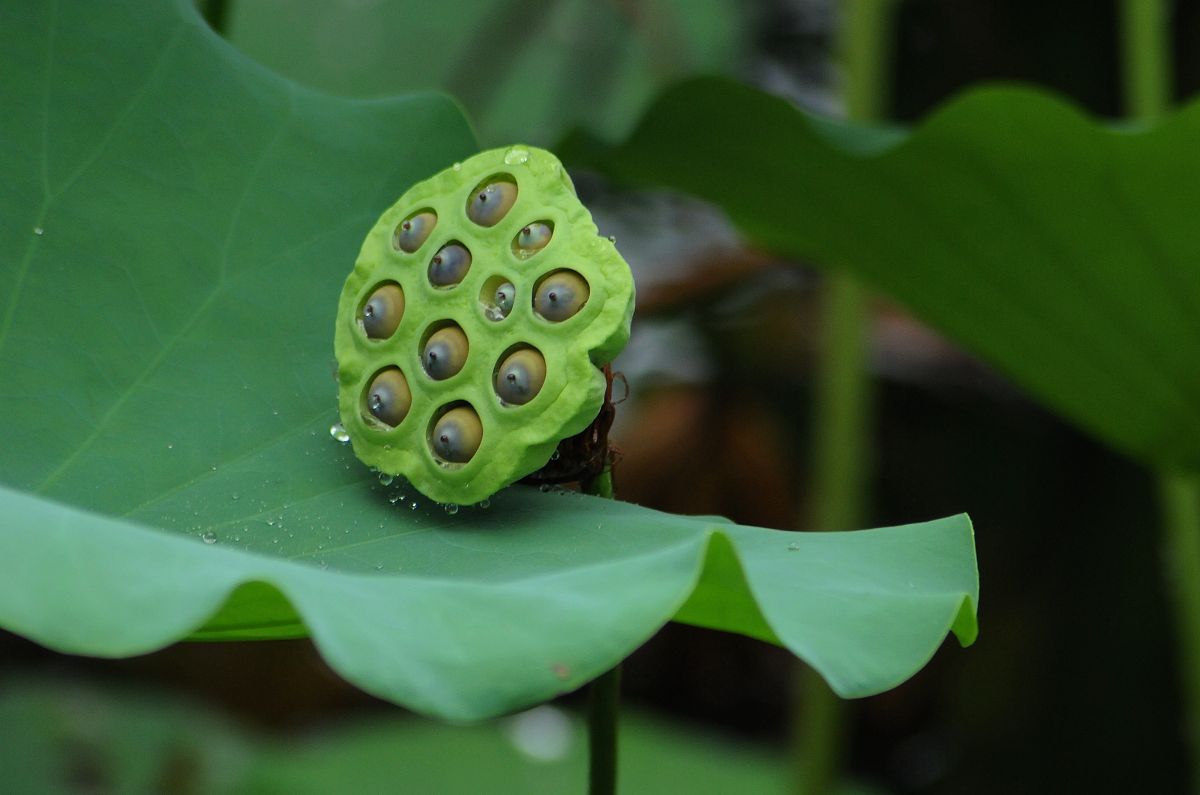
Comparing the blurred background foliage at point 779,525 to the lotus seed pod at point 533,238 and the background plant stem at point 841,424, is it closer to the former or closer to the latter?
the background plant stem at point 841,424

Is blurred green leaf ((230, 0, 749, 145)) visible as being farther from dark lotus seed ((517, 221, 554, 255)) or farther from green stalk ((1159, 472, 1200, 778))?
dark lotus seed ((517, 221, 554, 255))

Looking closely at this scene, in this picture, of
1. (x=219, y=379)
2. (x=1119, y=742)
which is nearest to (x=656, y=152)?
(x=219, y=379)

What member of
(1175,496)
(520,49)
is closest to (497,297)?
(1175,496)

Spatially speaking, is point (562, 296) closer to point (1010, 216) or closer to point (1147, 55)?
point (1010, 216)

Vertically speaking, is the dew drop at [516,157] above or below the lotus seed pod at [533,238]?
above

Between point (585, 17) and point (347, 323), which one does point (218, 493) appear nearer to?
point (347, 323)

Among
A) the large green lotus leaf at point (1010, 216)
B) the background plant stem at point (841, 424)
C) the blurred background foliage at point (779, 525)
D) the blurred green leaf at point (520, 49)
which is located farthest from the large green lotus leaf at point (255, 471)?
the blurred green leaf at point (520, 49)
